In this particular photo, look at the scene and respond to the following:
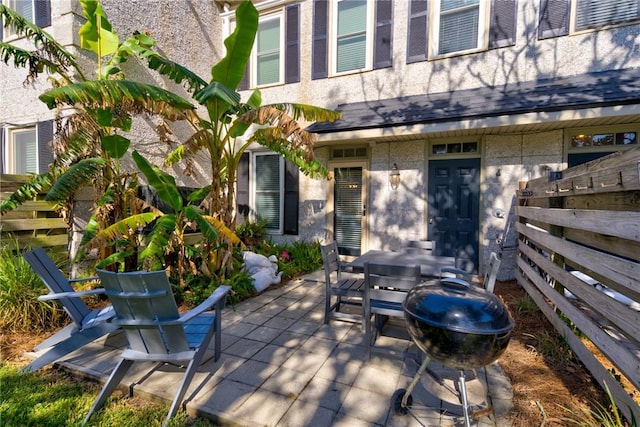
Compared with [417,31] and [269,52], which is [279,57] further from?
[417,31]

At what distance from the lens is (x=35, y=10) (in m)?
5.56

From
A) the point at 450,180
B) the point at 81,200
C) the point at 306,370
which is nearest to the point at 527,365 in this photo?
the point at 306,370

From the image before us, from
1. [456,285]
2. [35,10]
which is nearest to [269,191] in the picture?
[35,10]

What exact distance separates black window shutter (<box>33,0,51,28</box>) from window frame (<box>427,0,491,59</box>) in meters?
7.29

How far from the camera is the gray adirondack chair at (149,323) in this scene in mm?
2293

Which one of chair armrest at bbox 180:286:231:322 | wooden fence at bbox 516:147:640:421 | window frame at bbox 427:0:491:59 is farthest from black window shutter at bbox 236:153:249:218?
wooden fence at bbox 516:147:640:421

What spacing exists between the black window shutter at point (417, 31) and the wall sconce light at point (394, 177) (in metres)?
2.38

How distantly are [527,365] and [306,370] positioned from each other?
2.18 metres

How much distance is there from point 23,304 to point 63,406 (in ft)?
6.40

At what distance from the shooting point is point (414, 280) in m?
2.96

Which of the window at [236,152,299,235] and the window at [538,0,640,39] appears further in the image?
the window at [236,152,299,235]

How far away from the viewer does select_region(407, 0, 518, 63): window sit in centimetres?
590

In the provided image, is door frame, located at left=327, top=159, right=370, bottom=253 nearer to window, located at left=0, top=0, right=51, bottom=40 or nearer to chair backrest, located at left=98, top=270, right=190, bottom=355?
chair backrest, located at left=98, top=270, right=190, bottom=355

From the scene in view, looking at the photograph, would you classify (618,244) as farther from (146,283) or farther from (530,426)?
(146,283)
